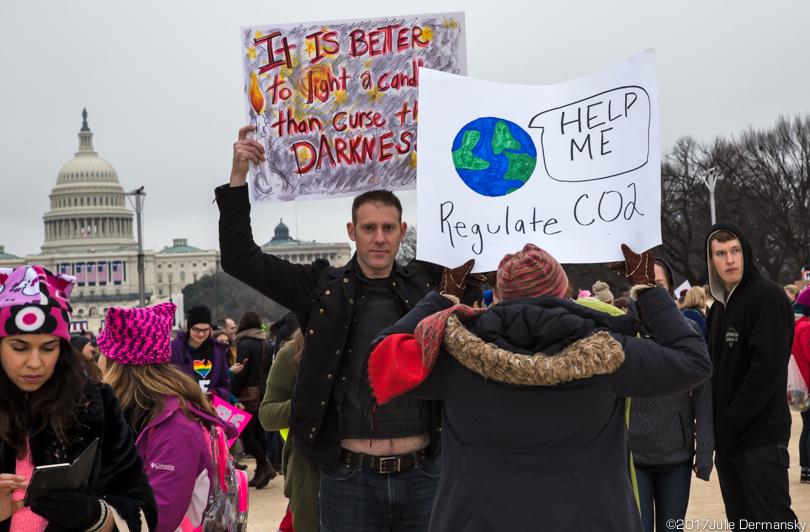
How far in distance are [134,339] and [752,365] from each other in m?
2.72

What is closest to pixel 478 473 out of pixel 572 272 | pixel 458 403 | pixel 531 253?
pixel 458 403

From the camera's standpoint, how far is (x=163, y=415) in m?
3.15

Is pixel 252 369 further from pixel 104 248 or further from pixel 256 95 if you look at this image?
pixel 104 248

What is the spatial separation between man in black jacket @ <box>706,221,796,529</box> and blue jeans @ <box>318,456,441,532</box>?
1716mm

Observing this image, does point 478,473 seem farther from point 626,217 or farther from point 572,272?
point 572,272

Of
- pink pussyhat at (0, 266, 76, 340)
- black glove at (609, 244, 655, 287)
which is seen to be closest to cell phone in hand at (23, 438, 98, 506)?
pink pussyhat at (0, 266, 76, 340)

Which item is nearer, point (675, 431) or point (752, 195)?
point (675, 431)

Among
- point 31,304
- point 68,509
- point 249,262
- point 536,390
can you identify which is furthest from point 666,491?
point 31,304

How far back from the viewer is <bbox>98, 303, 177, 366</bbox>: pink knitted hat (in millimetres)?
3246

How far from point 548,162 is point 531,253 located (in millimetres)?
787

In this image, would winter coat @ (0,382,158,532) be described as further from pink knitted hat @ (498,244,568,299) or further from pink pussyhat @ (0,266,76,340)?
pink knitted hat @ (498,244,568,299)

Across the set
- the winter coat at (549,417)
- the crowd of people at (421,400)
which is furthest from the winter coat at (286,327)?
the winter coat at (549,417)

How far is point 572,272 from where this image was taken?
34.5 metres

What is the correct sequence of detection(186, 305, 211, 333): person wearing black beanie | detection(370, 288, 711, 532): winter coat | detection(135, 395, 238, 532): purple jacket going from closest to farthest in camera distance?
detection(370, 288, 711, 532): winter coat → detection(135, 395, 238, 532): purple jacket → detection(186, 305, 211, 333): person wearing black beanie
